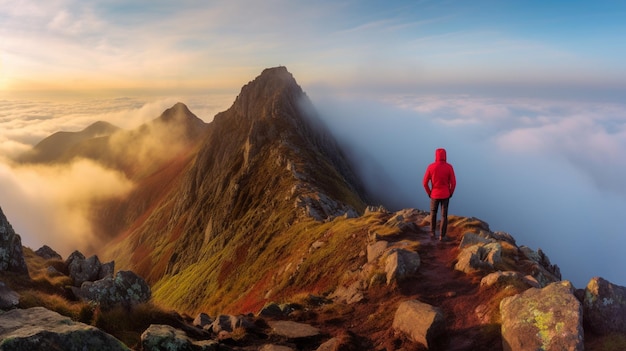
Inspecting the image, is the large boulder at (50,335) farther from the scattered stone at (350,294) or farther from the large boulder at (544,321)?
the scattered stone at (350,294)

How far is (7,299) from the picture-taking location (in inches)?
566

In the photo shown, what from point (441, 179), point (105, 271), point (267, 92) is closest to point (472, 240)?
point (441, 179)

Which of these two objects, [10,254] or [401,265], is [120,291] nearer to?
[10,254]

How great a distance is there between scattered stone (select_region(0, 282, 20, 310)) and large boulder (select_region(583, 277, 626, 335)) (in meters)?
21.2

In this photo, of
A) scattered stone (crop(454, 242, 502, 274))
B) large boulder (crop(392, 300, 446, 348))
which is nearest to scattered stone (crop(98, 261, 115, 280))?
large boulder (crop(392, 300, 446, 348))

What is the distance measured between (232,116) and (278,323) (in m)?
173

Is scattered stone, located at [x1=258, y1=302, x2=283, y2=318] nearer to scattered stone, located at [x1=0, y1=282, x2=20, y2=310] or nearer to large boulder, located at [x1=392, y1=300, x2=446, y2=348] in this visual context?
large boulder, located at [x1=392, y1=300, x2=446, y2=348]

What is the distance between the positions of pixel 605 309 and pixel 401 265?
10109 mm

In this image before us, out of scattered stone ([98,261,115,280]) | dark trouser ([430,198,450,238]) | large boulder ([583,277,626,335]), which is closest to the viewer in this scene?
large boulder ([583,277,626,335])

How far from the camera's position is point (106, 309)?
53.3 ft

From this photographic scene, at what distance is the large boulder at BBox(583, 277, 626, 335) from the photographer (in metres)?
13.3

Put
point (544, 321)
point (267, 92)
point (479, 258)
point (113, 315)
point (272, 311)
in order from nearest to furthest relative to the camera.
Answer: point (544, 321) < point (113, 315) < point (272, 311) < point (479, 258) < point (267, 92)

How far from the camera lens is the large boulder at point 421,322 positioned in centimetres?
1512

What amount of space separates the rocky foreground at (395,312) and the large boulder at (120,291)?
0.14 ft
